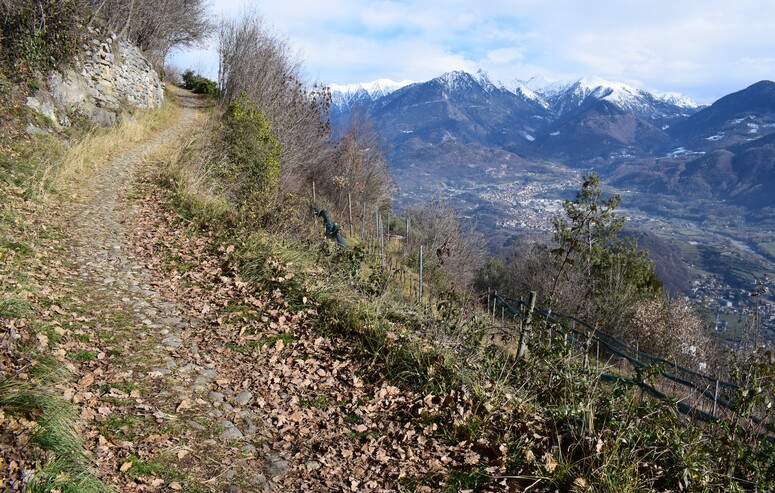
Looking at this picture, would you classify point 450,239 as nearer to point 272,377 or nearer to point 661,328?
point 661,328

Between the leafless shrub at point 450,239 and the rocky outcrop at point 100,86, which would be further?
the leafless shrub at point 450,239

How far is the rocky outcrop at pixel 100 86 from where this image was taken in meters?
14.1

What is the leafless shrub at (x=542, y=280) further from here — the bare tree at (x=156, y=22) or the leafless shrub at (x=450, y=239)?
the bare tree at (x=156, y=22)

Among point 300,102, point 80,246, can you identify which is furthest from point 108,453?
point 300,102

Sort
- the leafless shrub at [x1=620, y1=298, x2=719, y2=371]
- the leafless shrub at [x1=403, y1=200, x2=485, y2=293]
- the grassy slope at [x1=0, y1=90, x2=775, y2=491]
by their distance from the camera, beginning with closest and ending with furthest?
the grassy slope at [x1=0, y1=90, x2=775, y2=491] < the leafless shrub at [x1=620, y1=298, x2=719, y2=371] < the leafless shrub at [x1=403, y1=200, x2=485, y2=293]

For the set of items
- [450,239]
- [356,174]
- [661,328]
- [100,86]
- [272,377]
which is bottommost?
[661,328]

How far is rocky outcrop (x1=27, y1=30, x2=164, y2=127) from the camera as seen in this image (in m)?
14.1

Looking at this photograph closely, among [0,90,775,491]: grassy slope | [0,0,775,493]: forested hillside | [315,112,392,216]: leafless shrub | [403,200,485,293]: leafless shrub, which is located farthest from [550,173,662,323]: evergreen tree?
[0,90,775,491]: grassy slope

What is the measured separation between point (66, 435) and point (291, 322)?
138 inches

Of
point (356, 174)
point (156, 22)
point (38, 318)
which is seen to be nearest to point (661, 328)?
Result: point (356, 174)

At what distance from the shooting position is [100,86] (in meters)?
17.2

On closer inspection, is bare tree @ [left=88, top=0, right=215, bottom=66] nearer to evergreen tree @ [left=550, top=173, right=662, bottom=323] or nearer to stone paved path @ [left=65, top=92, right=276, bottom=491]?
stone paved path @ [left=65, top=92, right=276, bottom=491]

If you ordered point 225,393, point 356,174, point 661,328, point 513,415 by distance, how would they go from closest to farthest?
point 513,415
point 225,393
point 661,328
point 356,174

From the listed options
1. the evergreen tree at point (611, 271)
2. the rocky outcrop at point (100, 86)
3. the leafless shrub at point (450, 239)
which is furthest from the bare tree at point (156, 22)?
the evergreen tree at point (611, 271)
